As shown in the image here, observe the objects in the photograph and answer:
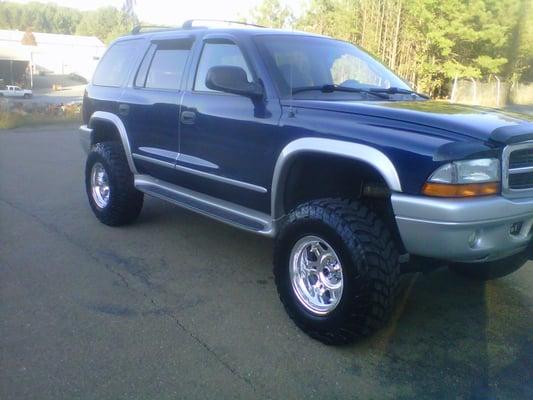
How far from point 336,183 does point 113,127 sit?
2.83 metres

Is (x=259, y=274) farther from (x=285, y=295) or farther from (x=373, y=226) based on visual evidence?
(x=373, y=226)

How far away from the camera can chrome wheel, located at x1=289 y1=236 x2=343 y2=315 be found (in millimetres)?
3338

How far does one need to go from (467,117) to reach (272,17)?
29023 mm

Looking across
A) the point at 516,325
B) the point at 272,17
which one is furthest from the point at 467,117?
the point at 272,17

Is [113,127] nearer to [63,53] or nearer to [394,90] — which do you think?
[394,90]

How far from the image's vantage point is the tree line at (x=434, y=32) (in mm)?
24234

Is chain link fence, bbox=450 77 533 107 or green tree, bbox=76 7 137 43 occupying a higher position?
green tree, bbox=76 7 137 43

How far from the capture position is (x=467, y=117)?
125 inches

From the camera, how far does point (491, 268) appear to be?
401cm

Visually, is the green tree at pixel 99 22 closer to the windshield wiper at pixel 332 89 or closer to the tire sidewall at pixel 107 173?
the tire sidewall at pixel 107 173

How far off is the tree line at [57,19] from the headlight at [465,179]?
9647cm

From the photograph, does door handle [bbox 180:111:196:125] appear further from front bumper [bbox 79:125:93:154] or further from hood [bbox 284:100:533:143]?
front bumper [bbox 79:125:93:154]

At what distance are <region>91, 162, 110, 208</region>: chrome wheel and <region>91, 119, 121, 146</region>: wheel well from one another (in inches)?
13.0

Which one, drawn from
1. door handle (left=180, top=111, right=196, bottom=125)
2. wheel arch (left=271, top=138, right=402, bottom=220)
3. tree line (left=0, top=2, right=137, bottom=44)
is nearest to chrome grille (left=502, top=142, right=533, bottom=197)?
wheel arch (left=271, top=138, right=402, bottom=220)
